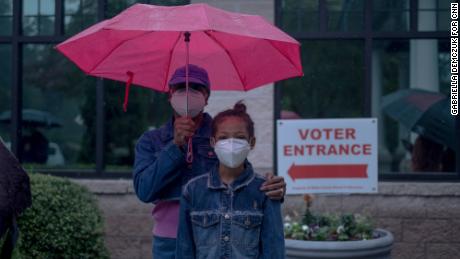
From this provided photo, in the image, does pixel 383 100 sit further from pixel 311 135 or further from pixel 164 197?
pixel 164 197

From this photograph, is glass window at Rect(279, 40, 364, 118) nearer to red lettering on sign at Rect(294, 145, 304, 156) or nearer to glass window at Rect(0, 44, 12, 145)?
red lettering on sign at Rect(294, 145, 304, 156)

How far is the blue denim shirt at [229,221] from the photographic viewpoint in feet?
10.1

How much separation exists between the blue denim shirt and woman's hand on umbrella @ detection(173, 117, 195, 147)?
0.20 meters

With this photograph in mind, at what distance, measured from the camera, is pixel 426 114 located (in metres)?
6.66

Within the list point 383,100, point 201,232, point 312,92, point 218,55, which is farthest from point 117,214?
point 201,232

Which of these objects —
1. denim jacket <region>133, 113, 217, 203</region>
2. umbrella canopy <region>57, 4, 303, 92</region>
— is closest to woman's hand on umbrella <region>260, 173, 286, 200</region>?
denim jacket <region>133, 113, 217, 203</region>

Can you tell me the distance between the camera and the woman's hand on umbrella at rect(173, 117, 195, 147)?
3123 mm

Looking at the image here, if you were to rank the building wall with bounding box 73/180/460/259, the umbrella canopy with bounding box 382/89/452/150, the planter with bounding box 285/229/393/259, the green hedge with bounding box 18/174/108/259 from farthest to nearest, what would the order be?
1. the umbrella canopy with bounding box 382/89/452/150
2. the building wall with bounding box 73/180/460/259
3. the green hedge with bounding box 18/174/108/259
4. the planter with bounding box 285/229/393/259

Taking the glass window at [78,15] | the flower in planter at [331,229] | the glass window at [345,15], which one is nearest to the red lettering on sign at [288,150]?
the flower in planter at [331,229]

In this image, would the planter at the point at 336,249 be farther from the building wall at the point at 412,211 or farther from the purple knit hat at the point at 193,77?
the purple knit hat at the point at 193,77

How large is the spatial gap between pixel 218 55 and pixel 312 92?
3096 millimetres

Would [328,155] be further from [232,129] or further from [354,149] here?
[232,129]

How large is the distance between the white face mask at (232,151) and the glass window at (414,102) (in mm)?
3916

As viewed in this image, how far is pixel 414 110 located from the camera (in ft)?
21.8
